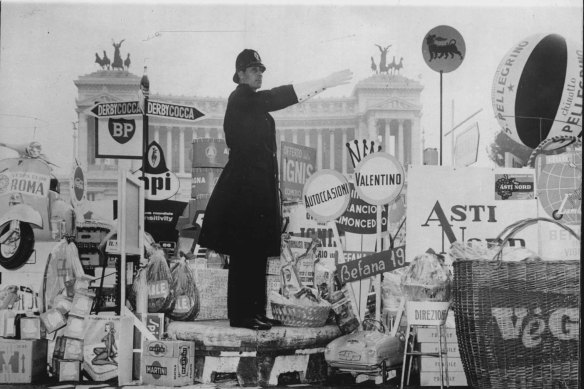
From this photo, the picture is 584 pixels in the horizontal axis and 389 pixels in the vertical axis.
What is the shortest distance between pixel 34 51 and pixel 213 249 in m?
2.04

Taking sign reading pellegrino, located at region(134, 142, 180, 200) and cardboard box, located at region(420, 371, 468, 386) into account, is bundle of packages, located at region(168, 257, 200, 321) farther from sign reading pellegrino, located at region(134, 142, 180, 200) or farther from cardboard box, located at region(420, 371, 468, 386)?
cardboard box, located at region(420, 371, 468, 386)

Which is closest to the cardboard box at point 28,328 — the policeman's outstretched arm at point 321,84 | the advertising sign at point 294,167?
the advertising sign at point 294,167

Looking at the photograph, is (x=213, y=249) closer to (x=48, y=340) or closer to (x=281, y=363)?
(x=281, y=363)

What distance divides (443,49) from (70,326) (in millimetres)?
3538

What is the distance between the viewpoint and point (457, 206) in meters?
5.58

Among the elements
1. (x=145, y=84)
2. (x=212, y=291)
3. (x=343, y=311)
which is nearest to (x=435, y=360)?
(x=343, y=311)

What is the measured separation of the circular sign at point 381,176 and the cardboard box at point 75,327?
236 centimetres

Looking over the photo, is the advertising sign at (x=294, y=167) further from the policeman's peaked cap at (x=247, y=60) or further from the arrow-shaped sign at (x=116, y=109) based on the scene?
the arrow-shaped sign at (x=116, y=109)

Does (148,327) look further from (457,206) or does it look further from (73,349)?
(457,206)

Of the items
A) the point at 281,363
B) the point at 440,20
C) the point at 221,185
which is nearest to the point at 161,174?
the point at 221,185

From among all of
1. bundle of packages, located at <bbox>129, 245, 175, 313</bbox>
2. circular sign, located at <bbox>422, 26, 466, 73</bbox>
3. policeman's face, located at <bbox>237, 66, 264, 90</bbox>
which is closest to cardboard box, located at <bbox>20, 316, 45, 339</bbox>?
bundle of packages, located at <bbox>129, 245, 175, 313</bbox>

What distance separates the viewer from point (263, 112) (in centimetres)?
560

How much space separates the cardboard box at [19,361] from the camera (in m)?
5.30

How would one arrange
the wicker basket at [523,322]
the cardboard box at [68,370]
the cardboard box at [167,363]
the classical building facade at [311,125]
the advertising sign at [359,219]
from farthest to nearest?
the advertising sign at [359,219]
the classical building facade at [311,125]
the cardboard box at [68,370]
the cardboard box at [167,363]
the wicker basket at [523,322]
